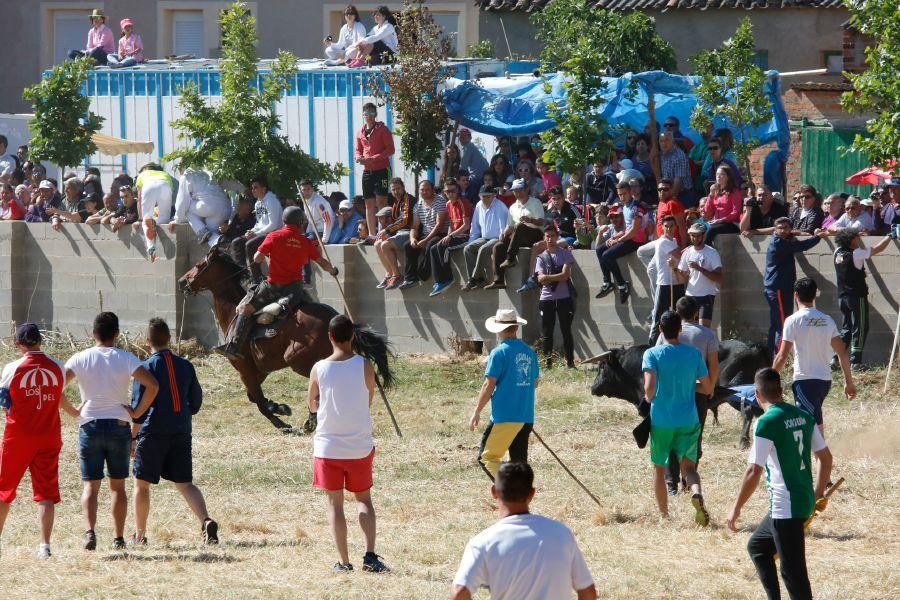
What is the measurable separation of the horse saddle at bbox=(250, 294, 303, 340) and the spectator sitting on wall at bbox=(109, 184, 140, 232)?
7.00 meters

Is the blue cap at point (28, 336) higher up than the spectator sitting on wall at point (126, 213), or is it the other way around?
the spectator sitting on wall at point (126, 213)

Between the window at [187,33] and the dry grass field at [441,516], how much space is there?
56.7 ft

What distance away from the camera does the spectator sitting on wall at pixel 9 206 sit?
24.5 m

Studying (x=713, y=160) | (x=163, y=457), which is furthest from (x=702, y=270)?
(x=163, y=457)

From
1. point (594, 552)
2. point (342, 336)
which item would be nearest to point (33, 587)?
point (342, 336)

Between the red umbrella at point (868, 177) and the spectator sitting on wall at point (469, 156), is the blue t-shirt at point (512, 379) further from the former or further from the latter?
the red umbrella at point (868, 177)

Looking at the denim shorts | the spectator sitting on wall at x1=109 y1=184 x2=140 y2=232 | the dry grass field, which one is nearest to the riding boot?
the dry grass field

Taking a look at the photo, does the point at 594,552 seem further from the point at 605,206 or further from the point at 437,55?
the point at 437,55

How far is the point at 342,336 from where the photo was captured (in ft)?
32.0

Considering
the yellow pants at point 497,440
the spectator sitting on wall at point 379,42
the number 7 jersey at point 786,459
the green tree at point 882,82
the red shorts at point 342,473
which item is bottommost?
the yellow pants at point 497,440

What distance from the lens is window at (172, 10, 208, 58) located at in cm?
3356

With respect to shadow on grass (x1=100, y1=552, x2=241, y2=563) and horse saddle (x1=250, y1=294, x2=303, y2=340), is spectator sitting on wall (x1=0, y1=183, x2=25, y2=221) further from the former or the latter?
shadow on grass (x1=100, y1=552, x2=241, y2=563)

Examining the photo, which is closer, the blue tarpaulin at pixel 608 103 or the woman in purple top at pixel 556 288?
the woman in purple top at pixel 556 288

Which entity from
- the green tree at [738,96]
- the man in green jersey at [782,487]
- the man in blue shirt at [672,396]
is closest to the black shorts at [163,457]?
the man in blue shirt at [672,396]
